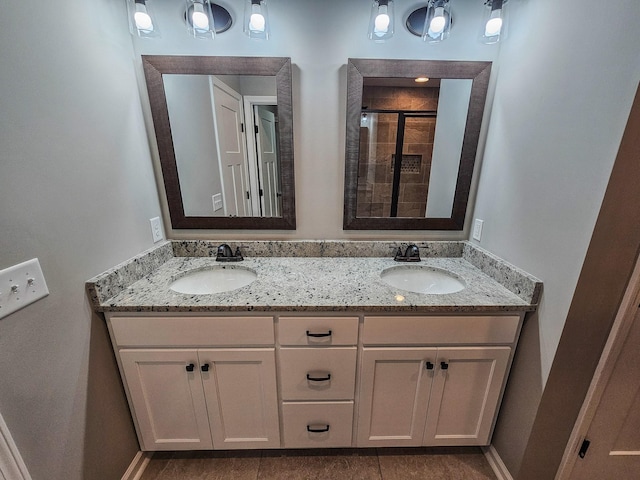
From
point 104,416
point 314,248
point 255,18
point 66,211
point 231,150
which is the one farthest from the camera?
point 314,248

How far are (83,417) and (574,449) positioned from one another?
1853mm

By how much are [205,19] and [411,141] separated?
1.09 metres

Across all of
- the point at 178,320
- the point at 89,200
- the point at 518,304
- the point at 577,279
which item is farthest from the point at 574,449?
the point at 89,200

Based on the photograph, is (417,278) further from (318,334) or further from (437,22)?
(437,22)

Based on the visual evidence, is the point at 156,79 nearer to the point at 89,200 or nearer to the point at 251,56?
the point at 251,56

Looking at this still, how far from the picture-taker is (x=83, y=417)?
0.95 meters

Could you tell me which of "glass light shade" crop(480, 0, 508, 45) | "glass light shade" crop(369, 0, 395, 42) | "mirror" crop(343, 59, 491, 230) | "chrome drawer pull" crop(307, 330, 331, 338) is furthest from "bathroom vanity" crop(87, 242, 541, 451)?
"glass light shade" crop(369, 0, 395, 42)

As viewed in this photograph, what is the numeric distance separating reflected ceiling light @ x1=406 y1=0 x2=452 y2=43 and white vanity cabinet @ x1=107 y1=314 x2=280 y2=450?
1.44m

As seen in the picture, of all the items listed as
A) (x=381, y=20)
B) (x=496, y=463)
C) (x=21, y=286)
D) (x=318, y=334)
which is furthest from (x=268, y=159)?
(x=496, y=463)

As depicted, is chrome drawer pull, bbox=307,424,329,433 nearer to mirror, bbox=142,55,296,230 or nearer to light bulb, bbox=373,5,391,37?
mirror, bbox=142,55,296,230

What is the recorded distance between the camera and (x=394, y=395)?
1.16 m

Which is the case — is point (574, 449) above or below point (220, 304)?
below

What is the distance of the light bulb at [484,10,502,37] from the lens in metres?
1.11

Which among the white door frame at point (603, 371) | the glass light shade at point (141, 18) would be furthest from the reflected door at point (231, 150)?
the white door frame at point (603, 371)
